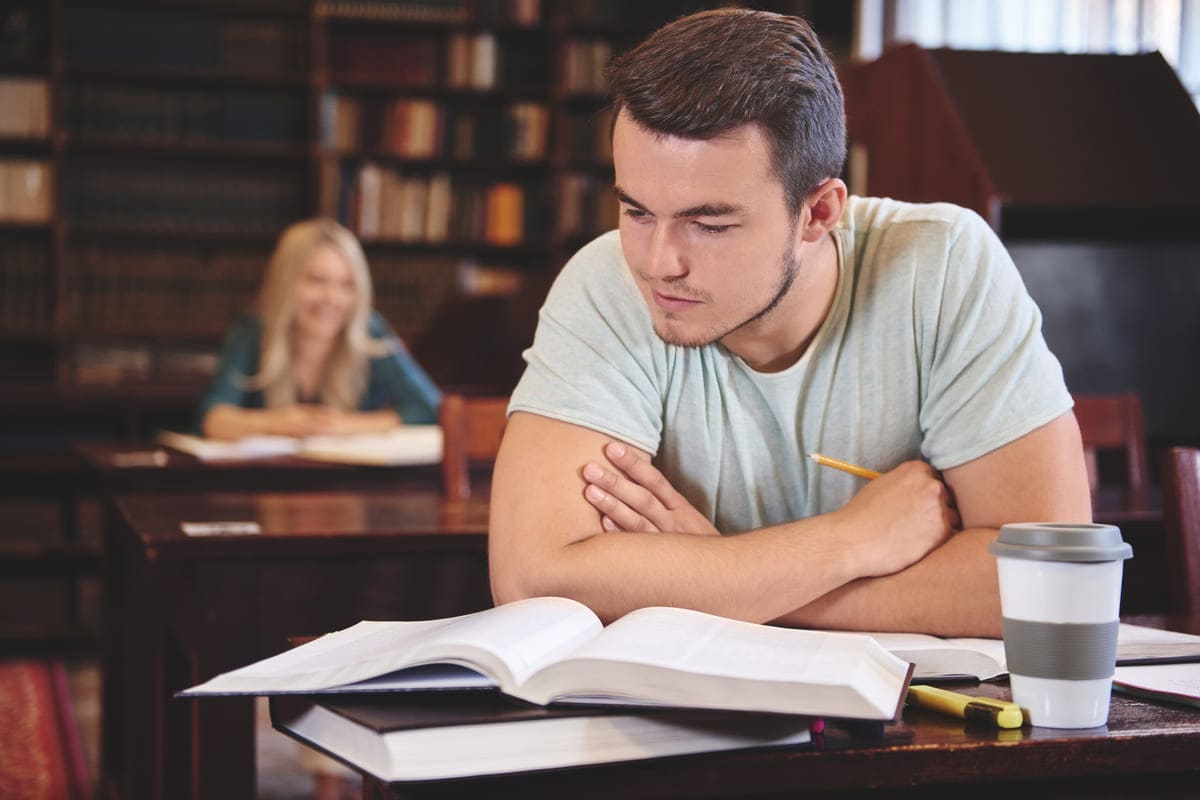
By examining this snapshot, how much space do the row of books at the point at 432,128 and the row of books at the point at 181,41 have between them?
25 centimetres

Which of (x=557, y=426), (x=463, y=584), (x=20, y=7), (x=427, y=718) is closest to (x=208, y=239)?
(x=20, y=7)

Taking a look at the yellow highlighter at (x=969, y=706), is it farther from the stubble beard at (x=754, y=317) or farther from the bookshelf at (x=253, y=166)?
the bookshelf at (x=253, y=166)

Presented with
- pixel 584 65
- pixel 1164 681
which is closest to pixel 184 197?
pixel 584 65

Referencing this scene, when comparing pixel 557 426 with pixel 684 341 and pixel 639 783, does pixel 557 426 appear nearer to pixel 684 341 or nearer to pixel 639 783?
pixel 684 341

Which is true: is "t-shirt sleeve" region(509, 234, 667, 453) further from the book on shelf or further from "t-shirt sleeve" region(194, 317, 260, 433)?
"t-shirt sleeve" region(194, 317, 260, 433)

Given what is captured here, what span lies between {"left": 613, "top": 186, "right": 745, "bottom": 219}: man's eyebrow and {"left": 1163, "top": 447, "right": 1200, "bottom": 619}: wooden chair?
0.51 metres

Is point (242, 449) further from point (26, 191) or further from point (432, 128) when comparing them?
point (432, 128)

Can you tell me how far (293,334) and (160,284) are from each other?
1523 mm

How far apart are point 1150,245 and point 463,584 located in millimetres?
2062

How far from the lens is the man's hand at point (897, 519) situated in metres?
1.15

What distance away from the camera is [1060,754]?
0.72 metres

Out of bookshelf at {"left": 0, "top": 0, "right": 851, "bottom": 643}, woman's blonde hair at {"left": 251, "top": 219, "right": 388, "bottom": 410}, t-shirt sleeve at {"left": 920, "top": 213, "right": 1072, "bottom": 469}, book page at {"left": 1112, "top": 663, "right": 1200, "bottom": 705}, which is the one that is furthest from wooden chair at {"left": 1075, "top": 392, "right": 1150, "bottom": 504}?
bookshelf at {"left": 0, "top": 0, "right": 851, "bottom": 643}

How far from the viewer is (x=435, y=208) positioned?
16.6ft

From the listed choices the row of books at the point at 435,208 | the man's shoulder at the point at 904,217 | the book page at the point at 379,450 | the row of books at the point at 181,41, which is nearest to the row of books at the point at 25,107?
the row of books at the point at 181,41
